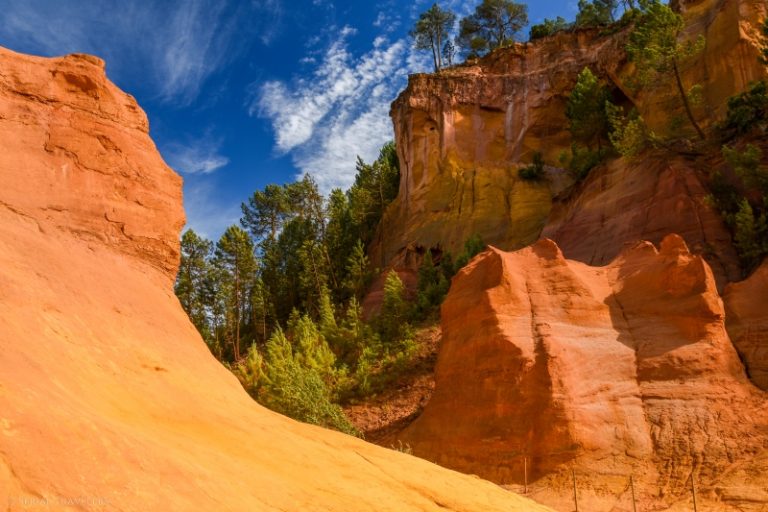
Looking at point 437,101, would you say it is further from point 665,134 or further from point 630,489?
point 630,489

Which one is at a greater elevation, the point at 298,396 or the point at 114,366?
the point at 298,396

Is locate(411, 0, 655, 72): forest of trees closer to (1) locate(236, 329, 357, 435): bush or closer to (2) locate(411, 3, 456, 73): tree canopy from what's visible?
(2) locate(411, 3, 456, 73): tree canopy

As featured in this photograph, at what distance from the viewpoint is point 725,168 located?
27328 millimetres

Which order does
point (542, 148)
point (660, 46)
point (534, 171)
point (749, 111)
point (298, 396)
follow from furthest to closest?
point (542, 148) → point (534, 171) → point (660, 46) → point (749, 111) → point (298, 396)

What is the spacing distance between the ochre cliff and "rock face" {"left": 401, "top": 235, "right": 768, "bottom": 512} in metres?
6.44

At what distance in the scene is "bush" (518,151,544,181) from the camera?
44.4 metres

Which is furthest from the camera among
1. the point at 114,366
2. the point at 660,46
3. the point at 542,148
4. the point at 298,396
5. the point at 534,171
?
the point at 542,148

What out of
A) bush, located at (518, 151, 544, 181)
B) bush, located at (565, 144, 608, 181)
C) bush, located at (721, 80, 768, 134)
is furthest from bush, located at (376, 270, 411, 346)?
bush, located at (721, 80, 768, 134)

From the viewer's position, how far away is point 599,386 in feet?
60.0

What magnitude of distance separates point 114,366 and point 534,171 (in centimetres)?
4051

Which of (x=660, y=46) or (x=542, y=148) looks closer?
(x=660, y=46)

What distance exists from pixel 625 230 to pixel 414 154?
1034 inches

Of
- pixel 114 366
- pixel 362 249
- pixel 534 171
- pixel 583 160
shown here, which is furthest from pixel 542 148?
pixel 114 366

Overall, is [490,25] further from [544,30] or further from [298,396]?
[298,396]
